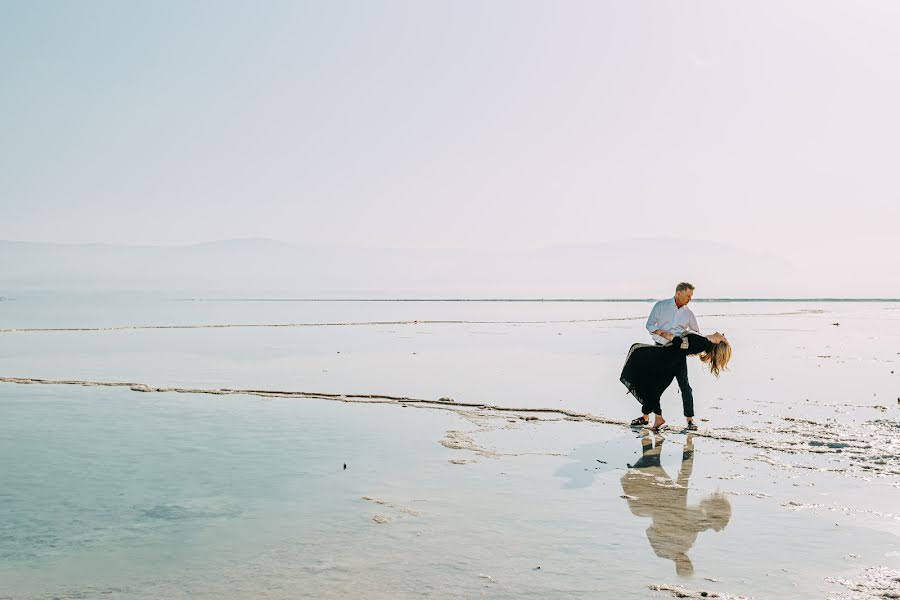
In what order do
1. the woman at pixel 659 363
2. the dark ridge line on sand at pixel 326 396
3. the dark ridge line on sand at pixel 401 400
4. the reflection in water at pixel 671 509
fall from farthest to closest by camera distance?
the dark ridge line on sand at pixel 326 396, the woman at pixel 659 363, the dark ridge line on sand at pixel 401 400, the reflection in water at pixel 671 509

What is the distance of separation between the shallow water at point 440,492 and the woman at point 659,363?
69 centimetres

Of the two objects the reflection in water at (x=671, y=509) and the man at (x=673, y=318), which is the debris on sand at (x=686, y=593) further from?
the man at (x=673, y=318)

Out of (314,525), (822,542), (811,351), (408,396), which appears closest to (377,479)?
(314,525)

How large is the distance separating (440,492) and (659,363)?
18.5 ft

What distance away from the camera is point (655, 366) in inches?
456

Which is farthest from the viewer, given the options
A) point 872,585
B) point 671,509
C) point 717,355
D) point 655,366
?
point 717,355

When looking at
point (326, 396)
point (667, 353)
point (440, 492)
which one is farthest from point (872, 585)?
point (326, 396)

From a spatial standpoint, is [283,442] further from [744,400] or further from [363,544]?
[744,400]

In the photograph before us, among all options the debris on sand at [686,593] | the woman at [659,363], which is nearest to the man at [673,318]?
the woman at [659,363]

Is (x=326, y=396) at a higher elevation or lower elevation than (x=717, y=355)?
lower

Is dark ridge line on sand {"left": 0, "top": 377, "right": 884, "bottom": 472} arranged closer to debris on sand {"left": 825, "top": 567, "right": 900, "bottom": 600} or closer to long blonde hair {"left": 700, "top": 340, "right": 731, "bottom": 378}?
long blonde hair {"left": 700, "top": 340, "right": 731, "bottom": 378}

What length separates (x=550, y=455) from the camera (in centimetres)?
898

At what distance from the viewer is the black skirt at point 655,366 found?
11258 mm

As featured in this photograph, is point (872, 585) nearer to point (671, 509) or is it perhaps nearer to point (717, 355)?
point (671, 509)
